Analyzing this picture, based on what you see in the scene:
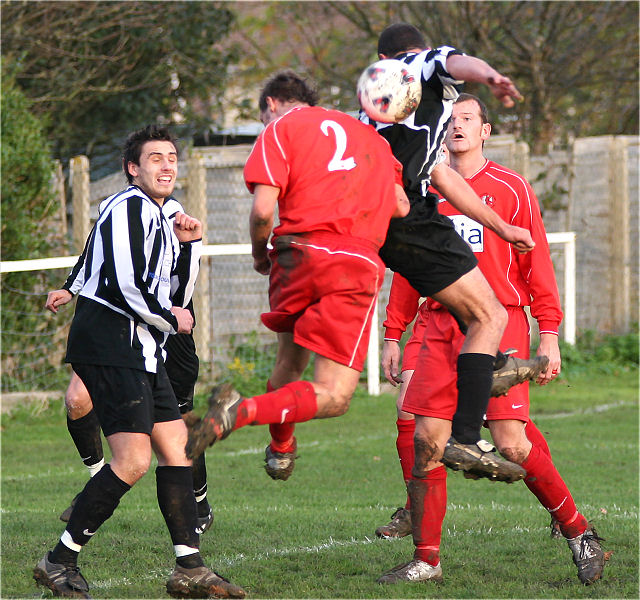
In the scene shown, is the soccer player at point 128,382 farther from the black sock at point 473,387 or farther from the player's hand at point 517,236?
the player's hand at point 517,236

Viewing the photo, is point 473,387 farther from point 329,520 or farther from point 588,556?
point 329,520

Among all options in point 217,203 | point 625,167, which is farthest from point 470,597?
point 625,167

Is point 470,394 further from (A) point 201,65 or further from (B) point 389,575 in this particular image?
(A) point 201,65

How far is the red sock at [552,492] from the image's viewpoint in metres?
5.73

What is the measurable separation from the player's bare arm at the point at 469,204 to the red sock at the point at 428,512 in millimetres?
1258

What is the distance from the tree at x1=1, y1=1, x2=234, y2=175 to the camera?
1478 centimetres

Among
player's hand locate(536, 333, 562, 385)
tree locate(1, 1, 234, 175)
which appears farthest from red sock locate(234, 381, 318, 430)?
tree locate(1, 1, 234, 175)

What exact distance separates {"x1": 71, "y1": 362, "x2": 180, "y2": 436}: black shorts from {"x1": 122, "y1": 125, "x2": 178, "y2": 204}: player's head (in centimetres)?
111

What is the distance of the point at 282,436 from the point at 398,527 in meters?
1.61

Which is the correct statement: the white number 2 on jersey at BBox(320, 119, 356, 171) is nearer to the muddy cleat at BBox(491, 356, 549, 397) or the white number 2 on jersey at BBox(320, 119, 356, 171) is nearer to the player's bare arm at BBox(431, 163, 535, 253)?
the player's bare arm at BBox(431, 163, 535, 253)

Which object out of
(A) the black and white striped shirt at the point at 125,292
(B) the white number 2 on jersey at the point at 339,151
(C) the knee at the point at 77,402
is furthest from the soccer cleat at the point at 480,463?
(C) the knee at the point at 77,402

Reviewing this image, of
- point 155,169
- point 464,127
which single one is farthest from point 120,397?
point 464,127

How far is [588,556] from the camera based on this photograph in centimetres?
560

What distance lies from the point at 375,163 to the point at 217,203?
8.89m
